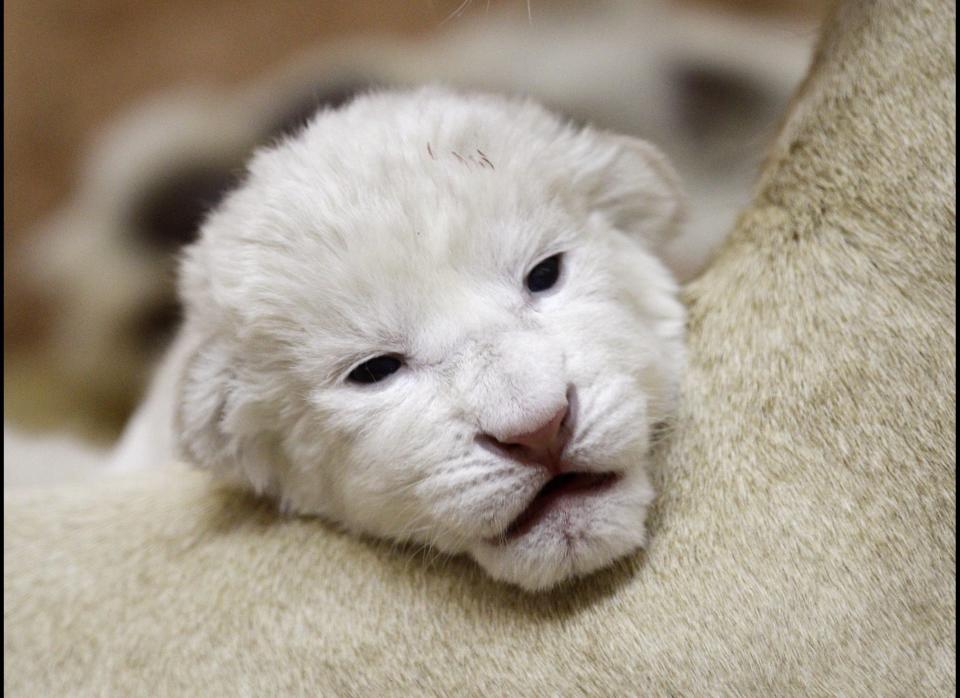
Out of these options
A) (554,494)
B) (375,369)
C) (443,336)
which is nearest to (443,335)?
(443,336)

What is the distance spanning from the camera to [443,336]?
1.31 metres

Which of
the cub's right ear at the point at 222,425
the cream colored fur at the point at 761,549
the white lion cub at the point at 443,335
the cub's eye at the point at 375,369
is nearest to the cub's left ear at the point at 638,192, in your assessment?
the white lion cub at the point at 443,335

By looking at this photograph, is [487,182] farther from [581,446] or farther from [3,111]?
[3,111]

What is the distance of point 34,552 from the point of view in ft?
5.37

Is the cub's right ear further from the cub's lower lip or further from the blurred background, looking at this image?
the blurred background

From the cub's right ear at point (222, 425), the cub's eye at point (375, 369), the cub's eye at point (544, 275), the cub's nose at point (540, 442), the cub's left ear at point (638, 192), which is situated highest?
the cub's left ear at point (638, 192)

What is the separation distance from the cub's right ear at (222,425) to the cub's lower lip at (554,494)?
47 cm

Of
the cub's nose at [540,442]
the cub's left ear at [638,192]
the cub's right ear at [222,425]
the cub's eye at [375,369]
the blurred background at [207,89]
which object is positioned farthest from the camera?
the blurred background at [207,89]

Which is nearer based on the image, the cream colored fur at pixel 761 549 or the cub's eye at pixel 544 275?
the cream colored fur at pixel 761 549

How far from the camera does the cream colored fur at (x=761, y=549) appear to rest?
4.19ft

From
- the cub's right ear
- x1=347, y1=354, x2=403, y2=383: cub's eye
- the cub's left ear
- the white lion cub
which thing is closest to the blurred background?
the cub's left ear

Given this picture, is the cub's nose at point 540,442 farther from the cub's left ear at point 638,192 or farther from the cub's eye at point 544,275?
the cub's left ear at point 638,192

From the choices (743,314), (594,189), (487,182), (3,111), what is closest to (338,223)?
(487,182)

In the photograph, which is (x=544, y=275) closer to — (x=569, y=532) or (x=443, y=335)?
(x=443, y=335)
